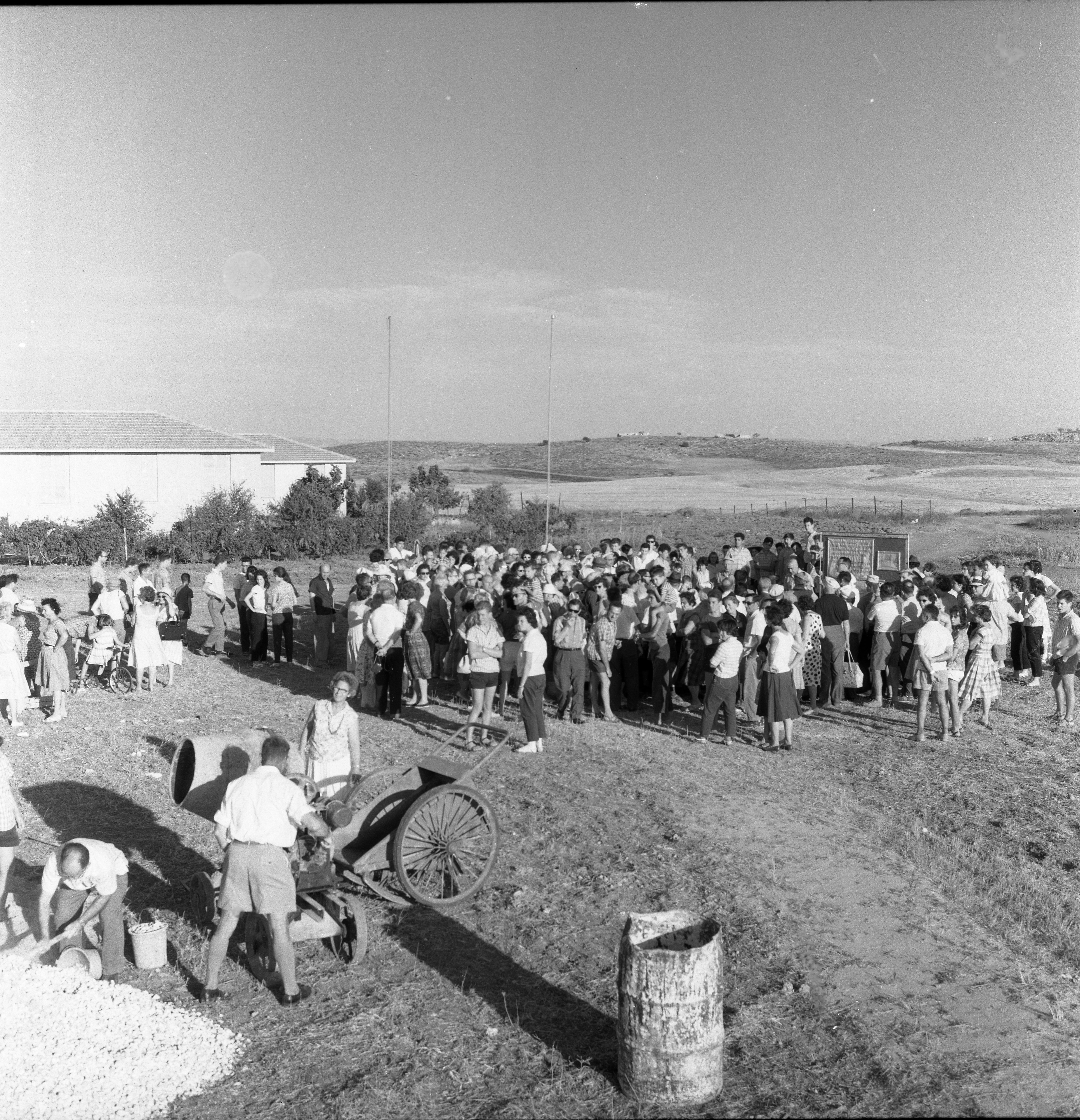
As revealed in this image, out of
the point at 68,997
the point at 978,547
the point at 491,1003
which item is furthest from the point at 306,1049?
the point at 978,547

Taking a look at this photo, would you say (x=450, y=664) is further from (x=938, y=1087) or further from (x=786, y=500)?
(x=786, y=500)

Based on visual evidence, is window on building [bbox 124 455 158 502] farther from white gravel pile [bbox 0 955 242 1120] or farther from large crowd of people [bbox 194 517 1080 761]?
white gravel pile [bbox 0 955 242 1120]

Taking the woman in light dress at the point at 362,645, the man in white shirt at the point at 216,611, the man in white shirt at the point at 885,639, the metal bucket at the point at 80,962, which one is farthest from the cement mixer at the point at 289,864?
the man in white shirt at the point at 216,611

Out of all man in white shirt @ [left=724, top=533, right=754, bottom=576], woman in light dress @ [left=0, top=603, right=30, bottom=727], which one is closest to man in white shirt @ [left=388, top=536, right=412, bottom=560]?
man in white shirt @ [left=724, top=533, right=754, bottom=576]

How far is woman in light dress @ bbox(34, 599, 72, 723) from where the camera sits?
39.5 feet

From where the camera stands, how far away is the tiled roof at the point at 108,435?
34156mm

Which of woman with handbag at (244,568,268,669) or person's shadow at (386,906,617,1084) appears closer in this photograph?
person's shadow at (386,906,617,1084)

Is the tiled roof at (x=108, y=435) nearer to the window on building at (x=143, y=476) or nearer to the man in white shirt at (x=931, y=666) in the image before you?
the window on building at (x=143, y=476)

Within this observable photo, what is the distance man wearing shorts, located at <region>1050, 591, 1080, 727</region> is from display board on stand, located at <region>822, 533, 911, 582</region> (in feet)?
15.7

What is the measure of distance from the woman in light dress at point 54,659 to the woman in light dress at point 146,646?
118 centimetres

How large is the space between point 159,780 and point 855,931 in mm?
6555

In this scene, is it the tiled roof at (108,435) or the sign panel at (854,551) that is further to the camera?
the tiled roof at (108,435)

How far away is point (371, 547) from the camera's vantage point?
34.4 m

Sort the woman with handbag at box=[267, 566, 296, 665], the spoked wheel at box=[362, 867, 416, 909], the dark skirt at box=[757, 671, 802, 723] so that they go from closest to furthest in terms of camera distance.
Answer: the spoked wheel at box=[362, 867, 416, 909] < the dark skirt at box=[757, 671, 802, 723] < the woman with handbag at box=[267, 566, 296, 665]
